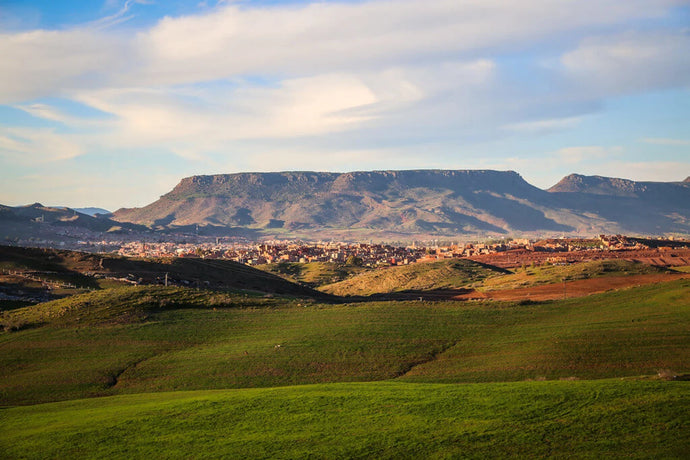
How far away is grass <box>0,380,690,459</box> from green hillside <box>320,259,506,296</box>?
63641 mm

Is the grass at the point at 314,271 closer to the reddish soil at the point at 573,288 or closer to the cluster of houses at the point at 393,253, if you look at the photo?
the cluster of houses at the point at 393,253

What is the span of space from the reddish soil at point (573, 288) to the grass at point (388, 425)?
42859 millimetres

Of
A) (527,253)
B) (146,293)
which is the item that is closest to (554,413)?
(146,293)

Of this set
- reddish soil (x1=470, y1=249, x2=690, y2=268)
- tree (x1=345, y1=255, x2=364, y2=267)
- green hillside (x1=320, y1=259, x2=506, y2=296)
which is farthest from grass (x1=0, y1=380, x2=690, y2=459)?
tree (x1=345, y1=255, x2=364, y2=267)

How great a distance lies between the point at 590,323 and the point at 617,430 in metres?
23.2

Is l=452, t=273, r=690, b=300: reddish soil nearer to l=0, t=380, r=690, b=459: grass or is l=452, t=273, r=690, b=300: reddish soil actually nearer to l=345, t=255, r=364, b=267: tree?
l=0, t=380, r=690, b=459: grass

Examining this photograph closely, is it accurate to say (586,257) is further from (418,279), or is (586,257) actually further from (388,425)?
(388,425)

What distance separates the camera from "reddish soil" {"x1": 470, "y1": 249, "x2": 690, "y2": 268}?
309 feet

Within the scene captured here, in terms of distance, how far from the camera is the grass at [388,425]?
16672mm

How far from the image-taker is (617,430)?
17.2 meters

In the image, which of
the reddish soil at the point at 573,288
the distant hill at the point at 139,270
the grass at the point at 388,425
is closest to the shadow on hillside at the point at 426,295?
the reddish soil at the point at 573,288

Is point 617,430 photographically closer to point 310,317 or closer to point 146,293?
point 310,317

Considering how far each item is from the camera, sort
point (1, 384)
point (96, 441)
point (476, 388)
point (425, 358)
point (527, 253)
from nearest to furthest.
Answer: point (96, 441), point (476, 388), point (1, 384), point (425, 358), point (527, 253)

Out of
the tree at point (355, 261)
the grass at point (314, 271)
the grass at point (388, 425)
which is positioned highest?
the grass at point (388, 425)
